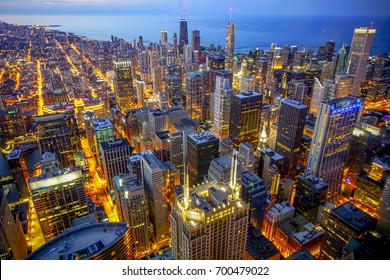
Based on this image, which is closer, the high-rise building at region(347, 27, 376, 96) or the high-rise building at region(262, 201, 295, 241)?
the high-rise building at region(262, 201, 295, 241)

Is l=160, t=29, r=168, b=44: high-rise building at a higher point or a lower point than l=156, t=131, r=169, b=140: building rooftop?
higher

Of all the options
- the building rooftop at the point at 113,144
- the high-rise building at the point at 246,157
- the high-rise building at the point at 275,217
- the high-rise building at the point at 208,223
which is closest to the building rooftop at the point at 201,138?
the high-rise building at the point at 246,157

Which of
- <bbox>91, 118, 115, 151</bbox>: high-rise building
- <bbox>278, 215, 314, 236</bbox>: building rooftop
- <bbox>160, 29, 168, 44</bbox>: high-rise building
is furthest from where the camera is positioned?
<bbox>160, 29, 168, 44</bbox>: high-rise building

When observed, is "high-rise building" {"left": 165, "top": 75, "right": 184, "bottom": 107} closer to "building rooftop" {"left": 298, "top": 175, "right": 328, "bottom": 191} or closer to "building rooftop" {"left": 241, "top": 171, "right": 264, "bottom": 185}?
"building rooftop" {"left": 241, "top": 171, "right": 264, "bottom": 185}

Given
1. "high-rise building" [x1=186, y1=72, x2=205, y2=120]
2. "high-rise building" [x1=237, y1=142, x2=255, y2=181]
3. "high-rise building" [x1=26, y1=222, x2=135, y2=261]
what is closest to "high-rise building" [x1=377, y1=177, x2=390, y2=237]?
"high-rise building" [x1=237, y1=142, x2=255, y2=181]

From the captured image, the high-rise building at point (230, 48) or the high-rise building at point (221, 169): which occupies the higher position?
the high-rise building at point (230, 48)

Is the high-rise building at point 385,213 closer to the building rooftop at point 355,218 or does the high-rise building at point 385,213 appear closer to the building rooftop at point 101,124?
the building rooftop at point 355,218
